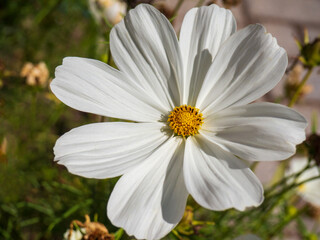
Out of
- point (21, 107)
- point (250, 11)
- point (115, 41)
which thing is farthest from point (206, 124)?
point (250, 11)

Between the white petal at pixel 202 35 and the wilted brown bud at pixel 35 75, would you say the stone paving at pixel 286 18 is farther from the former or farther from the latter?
the white petal at pixel 202 35

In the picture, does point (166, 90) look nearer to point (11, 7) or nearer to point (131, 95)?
point (131, 95)

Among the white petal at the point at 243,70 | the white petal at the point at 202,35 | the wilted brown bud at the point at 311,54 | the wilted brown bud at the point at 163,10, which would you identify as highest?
the wilted brown bud at the point at 163,10

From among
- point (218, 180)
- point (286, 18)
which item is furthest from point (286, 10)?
point (218, 180)

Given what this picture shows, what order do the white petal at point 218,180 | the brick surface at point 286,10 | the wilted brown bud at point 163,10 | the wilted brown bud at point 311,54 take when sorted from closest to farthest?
the white petal at point 218,180
the wilted brown bud at point 311,54
the wilted brown bud at point 163,10
the brick surface at point 286,10

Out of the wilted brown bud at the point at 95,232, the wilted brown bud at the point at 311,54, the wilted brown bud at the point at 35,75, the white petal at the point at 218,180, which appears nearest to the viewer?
the white petal at the point at 218,180

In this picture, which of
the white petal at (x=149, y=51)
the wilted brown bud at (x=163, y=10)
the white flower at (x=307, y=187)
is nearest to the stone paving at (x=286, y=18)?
the white flower at (x=307, y=187)

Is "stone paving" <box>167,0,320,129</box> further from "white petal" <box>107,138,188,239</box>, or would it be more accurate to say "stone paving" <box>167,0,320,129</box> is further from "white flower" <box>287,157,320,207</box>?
"white petal" <box>107,138,188,239</box>
